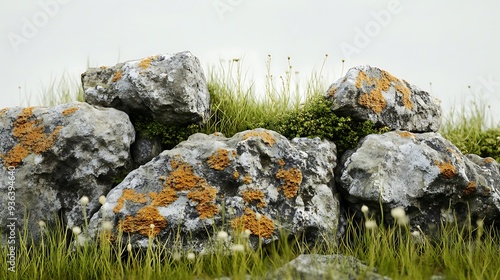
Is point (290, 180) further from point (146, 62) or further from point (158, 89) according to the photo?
point (146, 62)

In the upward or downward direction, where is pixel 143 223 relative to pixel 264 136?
downward

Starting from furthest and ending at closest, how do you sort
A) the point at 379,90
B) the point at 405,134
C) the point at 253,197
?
the point at 379,90 → the point at 405,134 → the point at 253,197

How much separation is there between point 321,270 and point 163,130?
330 centimetres

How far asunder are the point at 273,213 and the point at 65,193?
106 inches

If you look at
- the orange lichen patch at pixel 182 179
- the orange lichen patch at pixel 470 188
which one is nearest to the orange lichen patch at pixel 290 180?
the orange lichen patch at pixel 182 179

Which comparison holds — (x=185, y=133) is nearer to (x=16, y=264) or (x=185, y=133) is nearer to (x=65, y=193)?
(x=65, y=193)

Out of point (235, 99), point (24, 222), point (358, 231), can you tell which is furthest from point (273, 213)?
point (24, 222)

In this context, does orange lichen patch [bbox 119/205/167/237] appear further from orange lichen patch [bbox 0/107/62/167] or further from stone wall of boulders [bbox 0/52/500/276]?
orange lichen patch [bbox 0/107/62/167]

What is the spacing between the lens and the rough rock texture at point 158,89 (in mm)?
6453

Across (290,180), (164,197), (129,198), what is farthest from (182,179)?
(290,180)

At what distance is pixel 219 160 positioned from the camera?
5.84m

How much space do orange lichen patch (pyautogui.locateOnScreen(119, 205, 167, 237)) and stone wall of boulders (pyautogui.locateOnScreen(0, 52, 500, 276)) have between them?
0.04ft

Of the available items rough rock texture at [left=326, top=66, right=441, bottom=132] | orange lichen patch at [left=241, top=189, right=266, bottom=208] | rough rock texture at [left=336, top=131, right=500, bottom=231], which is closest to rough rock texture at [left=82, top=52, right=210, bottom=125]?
orange lichen patch at [left=241, top=189, right=266, bottom=208]

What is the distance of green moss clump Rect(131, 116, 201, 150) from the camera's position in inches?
266
